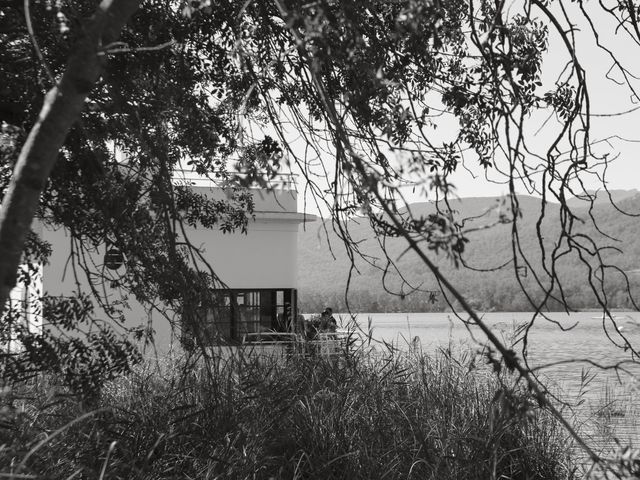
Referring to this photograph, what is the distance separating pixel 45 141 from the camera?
1.79 metres

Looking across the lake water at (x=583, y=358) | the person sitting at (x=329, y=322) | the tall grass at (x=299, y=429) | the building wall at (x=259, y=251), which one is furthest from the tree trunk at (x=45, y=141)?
the building wall at (x=259, y=251)

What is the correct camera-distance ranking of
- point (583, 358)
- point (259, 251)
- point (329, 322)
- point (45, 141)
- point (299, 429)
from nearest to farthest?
point (45, 141) → point (583, 358) → point (299, 429) → point (329, 322) → point (259, 251)

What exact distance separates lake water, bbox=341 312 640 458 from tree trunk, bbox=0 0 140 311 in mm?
1068

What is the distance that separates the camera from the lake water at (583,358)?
5581 millimetres

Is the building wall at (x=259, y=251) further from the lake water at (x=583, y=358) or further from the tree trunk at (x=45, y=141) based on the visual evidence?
the tree trunk at (x=45, y=141)

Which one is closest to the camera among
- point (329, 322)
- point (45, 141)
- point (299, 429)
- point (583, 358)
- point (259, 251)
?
point (45, 141)

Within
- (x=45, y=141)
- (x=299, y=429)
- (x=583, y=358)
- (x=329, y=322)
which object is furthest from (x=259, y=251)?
(x=45, y=141)

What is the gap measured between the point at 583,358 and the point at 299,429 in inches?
→ 98.0

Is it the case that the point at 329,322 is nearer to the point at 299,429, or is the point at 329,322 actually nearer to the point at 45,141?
the point at 299,429

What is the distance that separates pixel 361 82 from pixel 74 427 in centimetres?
240

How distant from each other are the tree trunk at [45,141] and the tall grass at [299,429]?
2188mm

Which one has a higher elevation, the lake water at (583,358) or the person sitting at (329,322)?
the person sitting at (329,322)

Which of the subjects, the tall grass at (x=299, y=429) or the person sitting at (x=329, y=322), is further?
the person sitting at (x=329, y=322)

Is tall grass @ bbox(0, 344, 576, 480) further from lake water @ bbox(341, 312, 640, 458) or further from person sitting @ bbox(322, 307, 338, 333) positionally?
person sitting @ bbox(322, 307, 338, 333)
